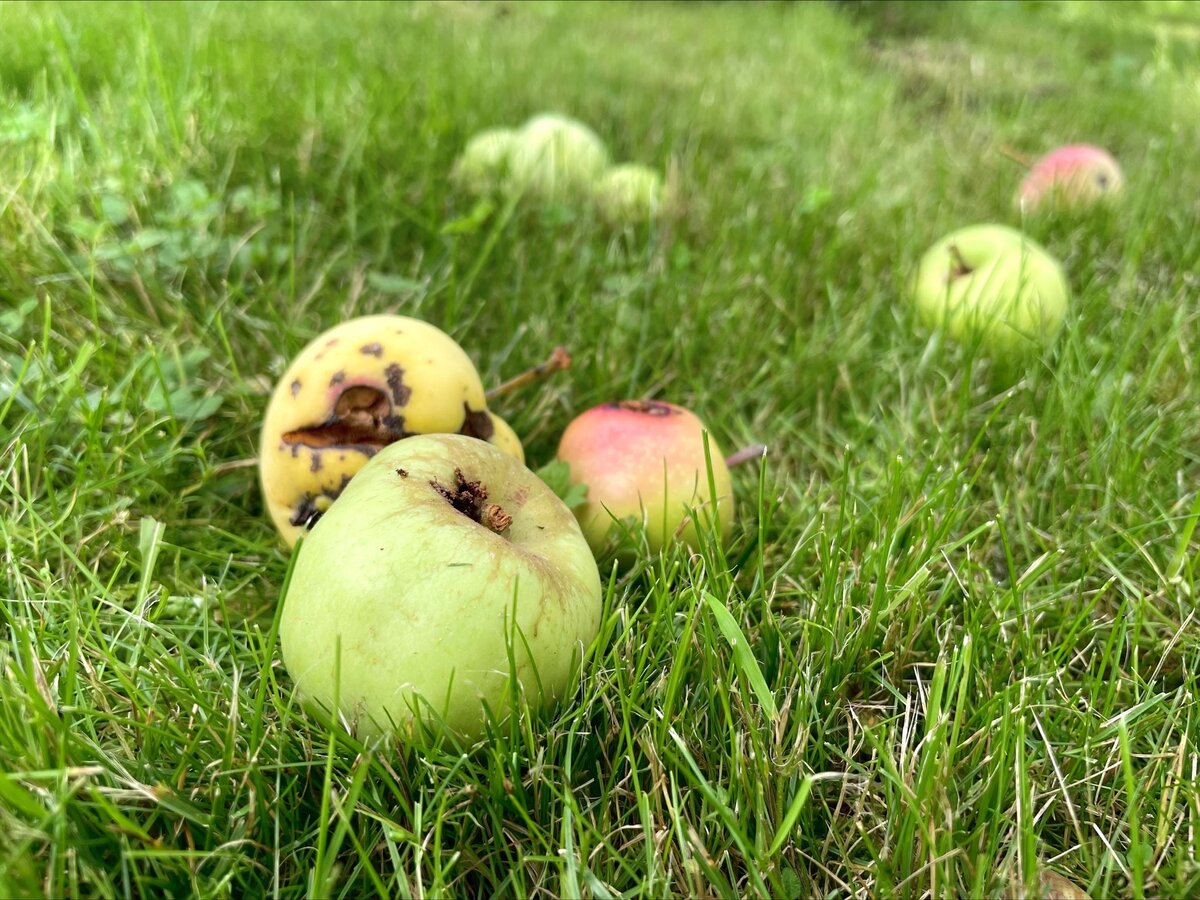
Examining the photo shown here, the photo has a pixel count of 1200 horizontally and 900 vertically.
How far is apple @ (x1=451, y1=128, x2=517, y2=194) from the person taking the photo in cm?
298

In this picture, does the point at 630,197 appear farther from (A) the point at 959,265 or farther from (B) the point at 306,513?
(B) the point at 306,513

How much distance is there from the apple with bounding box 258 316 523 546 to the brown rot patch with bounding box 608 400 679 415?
413 millimetres

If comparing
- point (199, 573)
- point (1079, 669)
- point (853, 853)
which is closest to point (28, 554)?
point (199, 573)

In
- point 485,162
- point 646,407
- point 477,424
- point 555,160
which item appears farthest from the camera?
point 555,160

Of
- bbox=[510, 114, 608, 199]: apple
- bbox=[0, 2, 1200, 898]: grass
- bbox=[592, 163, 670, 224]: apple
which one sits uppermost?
bbox=[510, 114, 608, 199]: apple

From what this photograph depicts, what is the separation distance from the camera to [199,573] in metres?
1.67

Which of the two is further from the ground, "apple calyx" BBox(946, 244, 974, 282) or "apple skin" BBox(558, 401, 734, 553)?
"apple calyx" BBox(946, 244, 974, 282)

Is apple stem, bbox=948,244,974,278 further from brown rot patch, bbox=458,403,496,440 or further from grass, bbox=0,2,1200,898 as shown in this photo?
brown rot patch, bbox=458,403,496,440

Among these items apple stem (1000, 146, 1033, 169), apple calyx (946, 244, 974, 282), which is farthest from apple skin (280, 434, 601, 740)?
apple stem (1000, 146, 1033, 169)

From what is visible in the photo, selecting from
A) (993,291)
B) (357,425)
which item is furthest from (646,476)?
(993,291)

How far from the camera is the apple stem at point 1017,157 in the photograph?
3.59m

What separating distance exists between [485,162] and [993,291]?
1798 mm

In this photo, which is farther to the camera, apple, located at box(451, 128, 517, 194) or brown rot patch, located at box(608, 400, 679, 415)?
apple, located at box(451, 128, 517, 194)

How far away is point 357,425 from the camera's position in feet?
5.22
